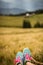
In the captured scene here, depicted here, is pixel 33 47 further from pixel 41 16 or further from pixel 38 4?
pixel 38 4

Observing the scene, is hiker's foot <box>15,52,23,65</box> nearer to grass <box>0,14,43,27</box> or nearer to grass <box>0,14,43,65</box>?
grass <box>0,14,43,65</box>

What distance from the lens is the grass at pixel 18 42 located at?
144cm

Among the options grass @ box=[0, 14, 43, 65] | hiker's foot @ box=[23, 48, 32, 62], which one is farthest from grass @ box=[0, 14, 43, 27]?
hiker's foot @ box=[23, 48, 32, 62]

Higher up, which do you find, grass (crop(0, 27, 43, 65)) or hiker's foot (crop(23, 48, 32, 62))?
grass (crop(0, 27, 43, 65))

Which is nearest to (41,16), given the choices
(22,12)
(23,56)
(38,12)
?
(38,12)

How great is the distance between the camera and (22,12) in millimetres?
1491

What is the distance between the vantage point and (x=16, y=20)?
1490mm

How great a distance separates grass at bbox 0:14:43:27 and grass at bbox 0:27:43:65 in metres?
0.05

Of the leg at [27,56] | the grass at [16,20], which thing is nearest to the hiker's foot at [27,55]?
the leg at [27,56]

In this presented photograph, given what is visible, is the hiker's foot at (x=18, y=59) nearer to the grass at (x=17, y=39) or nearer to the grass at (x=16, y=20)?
the grass at (x=17, y=39)

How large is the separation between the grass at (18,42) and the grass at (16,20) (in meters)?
0.05

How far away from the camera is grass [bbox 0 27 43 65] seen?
144 cm

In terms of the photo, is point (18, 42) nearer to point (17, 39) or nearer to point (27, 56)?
point (17, 39)

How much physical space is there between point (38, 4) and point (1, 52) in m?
0.58
